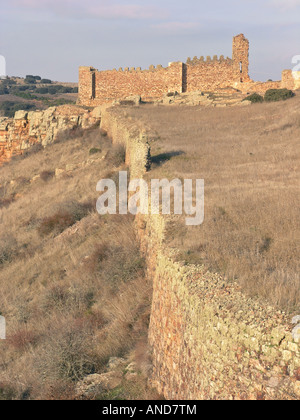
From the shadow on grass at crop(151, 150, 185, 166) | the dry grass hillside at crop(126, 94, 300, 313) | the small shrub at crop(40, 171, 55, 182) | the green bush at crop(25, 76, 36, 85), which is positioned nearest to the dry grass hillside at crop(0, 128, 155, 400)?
the dry grass hillside at crop(126, 94, 300, 313)

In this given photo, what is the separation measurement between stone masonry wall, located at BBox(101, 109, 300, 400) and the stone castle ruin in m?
32.0

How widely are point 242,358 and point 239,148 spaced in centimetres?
1259

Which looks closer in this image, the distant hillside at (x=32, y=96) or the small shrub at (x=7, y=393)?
the small shrub at (x=7, y=393)

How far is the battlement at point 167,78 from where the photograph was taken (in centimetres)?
3688

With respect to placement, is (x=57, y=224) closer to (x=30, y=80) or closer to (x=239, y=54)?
(x=239, y=54)

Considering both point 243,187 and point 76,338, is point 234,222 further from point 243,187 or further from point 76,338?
point 76,338

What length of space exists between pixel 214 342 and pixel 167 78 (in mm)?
34673

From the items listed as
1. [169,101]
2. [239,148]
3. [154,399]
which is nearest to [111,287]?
[154,399]

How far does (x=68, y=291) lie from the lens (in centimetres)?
1088

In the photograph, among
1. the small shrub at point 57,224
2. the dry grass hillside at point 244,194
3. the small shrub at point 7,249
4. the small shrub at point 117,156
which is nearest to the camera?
the dry grass hillside at point 244,194

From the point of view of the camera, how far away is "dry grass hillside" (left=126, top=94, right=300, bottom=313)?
222 inches

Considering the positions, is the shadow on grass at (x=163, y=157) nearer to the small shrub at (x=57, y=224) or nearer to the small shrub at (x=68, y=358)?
the small shrub at (x=57, y=224)

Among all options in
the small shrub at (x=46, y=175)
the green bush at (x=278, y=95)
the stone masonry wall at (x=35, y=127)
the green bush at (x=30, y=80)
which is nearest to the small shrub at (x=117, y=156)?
the small shrub at (x=46, y=175)

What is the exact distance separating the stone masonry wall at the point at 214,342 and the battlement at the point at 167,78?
105ft
